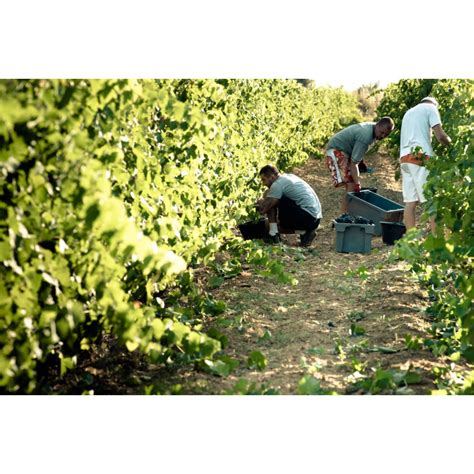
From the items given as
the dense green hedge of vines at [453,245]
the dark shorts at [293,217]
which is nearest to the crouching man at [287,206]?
the dark shorts at [293,217]

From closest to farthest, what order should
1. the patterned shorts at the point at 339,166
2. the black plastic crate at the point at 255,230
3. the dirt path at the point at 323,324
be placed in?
the dirt path at the point at 323,324, the black plastic crate at the point at 255,230, the patterned shorts at the point at 339,166

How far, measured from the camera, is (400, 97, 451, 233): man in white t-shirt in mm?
6500

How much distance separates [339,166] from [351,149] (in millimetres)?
263

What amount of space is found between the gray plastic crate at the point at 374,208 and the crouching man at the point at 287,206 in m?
0.75

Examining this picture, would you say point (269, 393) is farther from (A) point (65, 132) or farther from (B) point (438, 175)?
(B) point (438, 175)

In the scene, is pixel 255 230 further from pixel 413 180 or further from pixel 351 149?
pixel 351 149

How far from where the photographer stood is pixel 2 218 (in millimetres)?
2693

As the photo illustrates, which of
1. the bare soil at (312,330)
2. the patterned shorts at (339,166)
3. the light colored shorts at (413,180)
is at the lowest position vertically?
the bare soil at (312,330)

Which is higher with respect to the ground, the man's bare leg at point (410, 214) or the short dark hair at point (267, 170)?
the short dark hair at point (267, 170)

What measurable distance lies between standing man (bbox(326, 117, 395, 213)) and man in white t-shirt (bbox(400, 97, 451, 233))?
4.51 ft

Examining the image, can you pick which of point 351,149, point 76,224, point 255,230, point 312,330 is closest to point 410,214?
point 255,230

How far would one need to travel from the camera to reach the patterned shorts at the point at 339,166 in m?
8.70

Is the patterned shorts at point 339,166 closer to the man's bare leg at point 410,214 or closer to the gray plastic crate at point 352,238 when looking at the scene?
the gray plastic crate at point 352,238

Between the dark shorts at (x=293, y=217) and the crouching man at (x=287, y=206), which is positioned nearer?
the crouching man at (x=287, y=206)
